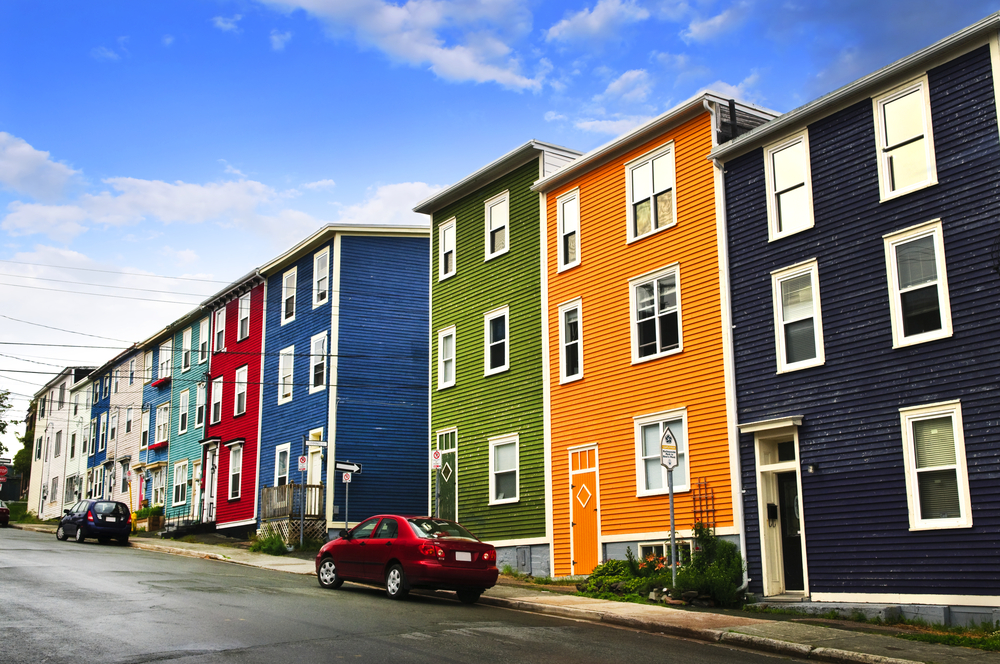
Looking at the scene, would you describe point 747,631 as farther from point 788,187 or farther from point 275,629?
point 788,187

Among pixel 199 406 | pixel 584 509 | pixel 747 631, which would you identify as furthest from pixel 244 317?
pixel 747 631

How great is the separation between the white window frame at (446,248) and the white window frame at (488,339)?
235cm

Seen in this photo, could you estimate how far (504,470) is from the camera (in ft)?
81.4

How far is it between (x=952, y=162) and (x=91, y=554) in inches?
890

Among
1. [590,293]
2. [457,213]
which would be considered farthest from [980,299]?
[457,213]

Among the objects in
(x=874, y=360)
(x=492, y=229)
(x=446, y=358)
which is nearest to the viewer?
(x=874, y=360)

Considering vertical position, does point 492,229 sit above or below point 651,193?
above

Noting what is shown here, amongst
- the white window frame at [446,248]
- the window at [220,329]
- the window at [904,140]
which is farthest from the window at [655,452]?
the window at [220,329]

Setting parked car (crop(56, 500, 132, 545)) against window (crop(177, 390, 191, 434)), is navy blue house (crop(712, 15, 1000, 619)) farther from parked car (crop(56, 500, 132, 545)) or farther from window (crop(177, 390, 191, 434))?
window (crop(177, 390, 191, 434))

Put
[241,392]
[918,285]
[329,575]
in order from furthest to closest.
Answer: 1. [241,392]
2. [329,575]
3. [918,285]

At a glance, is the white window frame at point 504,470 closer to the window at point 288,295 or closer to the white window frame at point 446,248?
the white window frame at point 446,248

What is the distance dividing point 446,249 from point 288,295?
10.7 metres

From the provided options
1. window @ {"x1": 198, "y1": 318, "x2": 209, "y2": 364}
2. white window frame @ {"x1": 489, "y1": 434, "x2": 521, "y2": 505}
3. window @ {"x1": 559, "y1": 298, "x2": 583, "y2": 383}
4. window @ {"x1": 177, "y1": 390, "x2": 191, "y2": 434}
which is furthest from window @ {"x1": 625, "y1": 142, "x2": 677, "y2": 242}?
window @ {"x1": 177, "y1": 390, "x2": 191, "y2": 434}

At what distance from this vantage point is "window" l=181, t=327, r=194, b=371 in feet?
147
